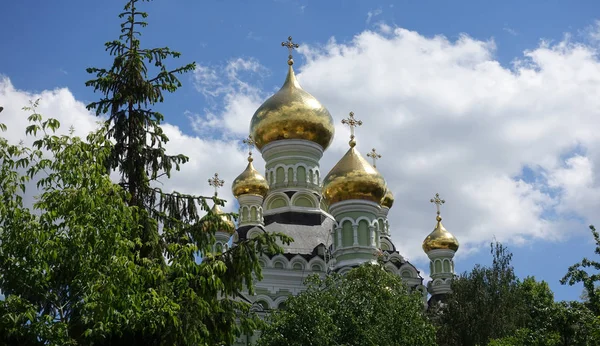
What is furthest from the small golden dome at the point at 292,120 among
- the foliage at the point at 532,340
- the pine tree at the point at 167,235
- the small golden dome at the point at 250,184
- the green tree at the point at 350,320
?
the pine tree at the point at 167,235

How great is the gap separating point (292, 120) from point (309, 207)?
3.92 m

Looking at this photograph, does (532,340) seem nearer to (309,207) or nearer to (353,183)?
(353,183)

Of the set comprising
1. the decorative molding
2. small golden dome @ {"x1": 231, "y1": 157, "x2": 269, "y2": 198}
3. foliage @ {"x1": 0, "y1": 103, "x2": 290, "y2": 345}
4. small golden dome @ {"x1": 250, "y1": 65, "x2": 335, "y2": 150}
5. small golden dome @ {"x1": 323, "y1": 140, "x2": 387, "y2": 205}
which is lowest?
foliage @ {"x1": 0, "y1": 103, "x2": 290, "y2": 345}

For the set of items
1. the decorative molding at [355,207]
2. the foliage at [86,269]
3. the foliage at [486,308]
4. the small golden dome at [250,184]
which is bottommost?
the foliage at [86,269]

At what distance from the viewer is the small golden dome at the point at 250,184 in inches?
1347

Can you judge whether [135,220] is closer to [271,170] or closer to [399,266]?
[399,266]

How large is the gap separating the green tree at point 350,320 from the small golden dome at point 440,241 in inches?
592

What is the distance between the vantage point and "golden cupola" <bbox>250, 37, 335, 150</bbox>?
108ft

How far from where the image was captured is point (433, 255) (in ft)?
111

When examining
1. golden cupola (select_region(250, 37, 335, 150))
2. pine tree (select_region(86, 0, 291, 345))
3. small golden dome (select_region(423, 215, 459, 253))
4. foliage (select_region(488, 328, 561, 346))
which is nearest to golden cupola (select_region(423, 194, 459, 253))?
small golden dome (select_region(423, 215, 459, 253))

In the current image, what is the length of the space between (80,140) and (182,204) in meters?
1.97

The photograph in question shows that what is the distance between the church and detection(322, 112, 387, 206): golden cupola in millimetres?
34

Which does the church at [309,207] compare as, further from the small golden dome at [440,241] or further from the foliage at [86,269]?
the foliage at [86,269]

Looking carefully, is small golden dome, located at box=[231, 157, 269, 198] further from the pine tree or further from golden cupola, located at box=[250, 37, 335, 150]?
the pine tree
